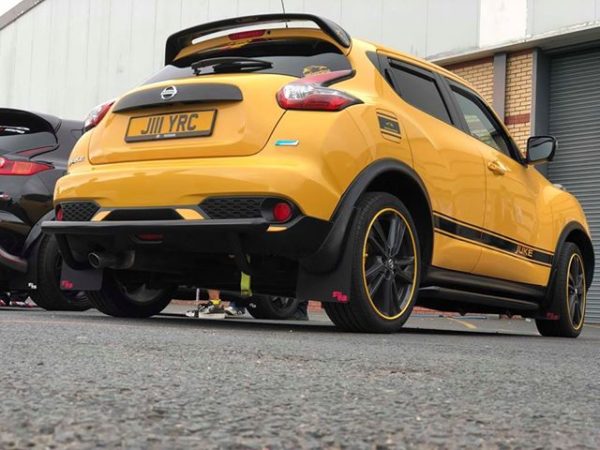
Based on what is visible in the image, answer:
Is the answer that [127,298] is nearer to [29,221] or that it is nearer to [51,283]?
[51,283]

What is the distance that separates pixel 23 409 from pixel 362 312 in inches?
104

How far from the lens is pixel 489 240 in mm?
5359

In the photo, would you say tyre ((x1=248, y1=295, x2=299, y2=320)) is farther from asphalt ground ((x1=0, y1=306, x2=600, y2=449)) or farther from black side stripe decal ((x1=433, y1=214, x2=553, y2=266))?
asphalt ground ((x1=0, y1=306, x2=600, y2=449))

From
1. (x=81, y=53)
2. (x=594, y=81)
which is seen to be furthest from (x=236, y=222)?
(x=81, y=53)

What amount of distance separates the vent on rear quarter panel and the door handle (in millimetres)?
2571

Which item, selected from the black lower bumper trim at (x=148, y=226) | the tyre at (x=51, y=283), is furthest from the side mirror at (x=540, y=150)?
the tyre at (x=51, y=283)

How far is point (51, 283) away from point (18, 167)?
915mm

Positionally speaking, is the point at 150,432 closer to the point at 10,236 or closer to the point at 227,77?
the point at 227,77

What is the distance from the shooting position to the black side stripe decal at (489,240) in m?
4.86

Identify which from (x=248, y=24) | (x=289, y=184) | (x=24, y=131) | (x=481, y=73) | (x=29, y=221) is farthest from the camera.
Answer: (x=481, y=73)

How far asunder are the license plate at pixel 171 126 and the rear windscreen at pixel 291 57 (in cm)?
36

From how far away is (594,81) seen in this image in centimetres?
1188

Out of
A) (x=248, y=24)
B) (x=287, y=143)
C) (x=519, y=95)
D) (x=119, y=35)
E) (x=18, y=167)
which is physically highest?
(x=119, y=35)

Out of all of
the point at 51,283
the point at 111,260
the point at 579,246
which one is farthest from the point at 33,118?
the point at 579,246
